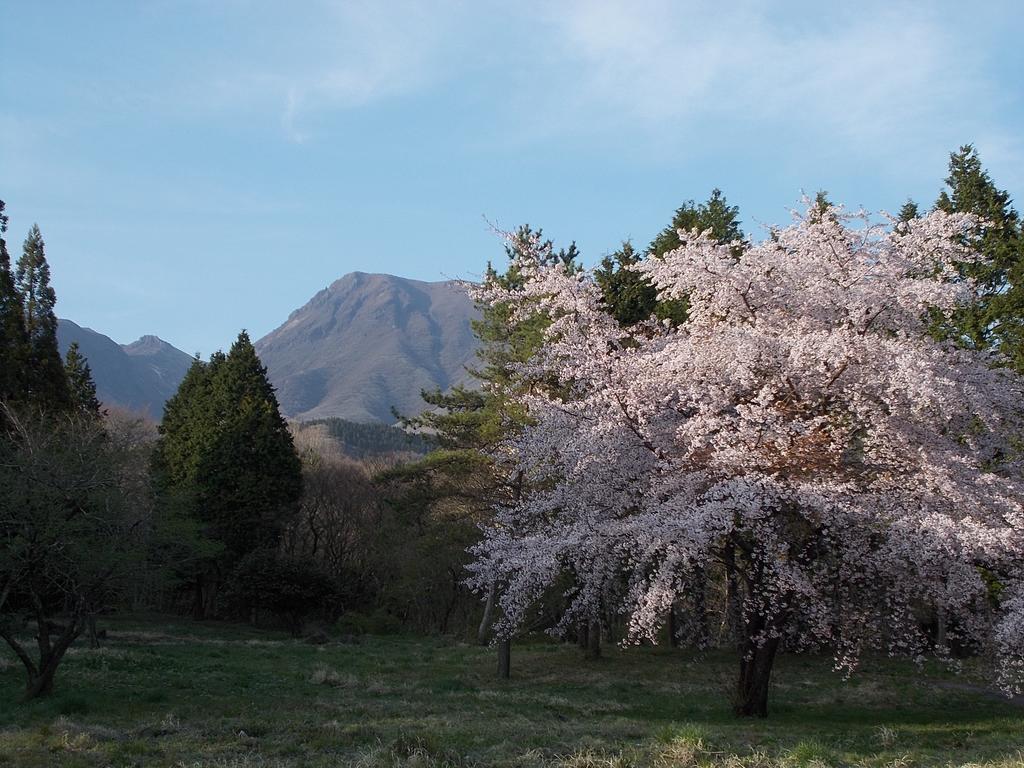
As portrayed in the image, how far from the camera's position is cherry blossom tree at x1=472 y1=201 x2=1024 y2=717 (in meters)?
12.2

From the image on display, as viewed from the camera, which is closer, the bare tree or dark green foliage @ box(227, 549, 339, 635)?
the bare tree

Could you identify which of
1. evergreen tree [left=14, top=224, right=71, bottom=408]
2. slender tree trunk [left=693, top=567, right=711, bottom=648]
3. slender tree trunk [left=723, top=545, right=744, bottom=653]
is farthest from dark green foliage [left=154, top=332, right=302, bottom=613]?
slender tree trunk [left=723, top=545, right=744, bottom=653]

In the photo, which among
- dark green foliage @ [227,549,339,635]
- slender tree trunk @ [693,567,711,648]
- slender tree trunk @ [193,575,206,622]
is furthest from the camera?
slender tree trunk @ [193,575,206,622]

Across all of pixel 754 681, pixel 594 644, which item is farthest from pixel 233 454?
pixel 754 681

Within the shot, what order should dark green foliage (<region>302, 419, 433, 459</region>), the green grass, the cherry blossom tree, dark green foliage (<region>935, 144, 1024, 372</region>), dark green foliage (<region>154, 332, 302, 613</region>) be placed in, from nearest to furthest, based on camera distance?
the green grass, the cherry blossom tree, dark green foliage (<region>935, 144, 1024, 372</region>), dark green foliage (<region>154, 332, 302, 613</region>), dark green foliage (<region>302, 419, 433, 459</region>)

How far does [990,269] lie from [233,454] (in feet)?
107

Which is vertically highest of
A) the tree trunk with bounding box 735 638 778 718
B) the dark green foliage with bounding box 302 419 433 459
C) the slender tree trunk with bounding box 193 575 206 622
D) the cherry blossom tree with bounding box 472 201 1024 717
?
the dark green foliage with bounding box 302 419 433 459

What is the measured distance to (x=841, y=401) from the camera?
13.9 m

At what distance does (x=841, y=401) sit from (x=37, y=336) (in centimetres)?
2923

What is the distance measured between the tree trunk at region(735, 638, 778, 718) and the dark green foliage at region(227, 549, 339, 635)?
27218 millimetres

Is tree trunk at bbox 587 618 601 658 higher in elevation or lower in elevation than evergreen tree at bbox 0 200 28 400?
lower

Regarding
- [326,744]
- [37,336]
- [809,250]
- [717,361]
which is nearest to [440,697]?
[326,744]

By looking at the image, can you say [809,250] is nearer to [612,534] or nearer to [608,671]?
[612,534]

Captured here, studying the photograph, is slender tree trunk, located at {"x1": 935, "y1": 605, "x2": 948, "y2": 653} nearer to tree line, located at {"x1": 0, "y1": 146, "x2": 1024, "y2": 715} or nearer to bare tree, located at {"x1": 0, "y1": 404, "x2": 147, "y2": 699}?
tree line, located at {"x1": 0, "y1": 146, "x2": 1024, "y2": 715}
